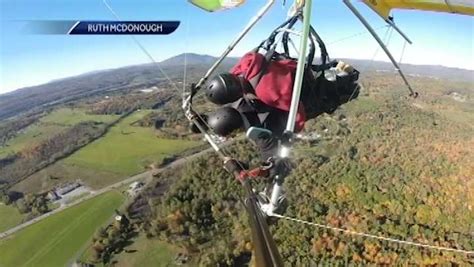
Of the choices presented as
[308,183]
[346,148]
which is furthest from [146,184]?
[346,148]

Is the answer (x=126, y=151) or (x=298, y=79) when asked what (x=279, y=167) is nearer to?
(x=298, y=79)

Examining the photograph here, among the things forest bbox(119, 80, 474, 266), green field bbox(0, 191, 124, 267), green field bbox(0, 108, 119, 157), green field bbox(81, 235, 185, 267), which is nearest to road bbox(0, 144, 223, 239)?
green field bbox(0, 191, 124, 267)

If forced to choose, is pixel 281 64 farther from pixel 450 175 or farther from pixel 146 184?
pixel 450 175

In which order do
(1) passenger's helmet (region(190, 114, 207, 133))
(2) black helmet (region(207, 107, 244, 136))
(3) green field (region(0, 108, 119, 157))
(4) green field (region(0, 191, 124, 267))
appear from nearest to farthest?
(2) black helmet (region(207, 107, 244, 136)) < (1) passenger's helmet (region(190, 114, 207, 133)) < (4) green field (region(0, 191, 124, 267)) < (3) green field (region(0, 108, 119, 157))

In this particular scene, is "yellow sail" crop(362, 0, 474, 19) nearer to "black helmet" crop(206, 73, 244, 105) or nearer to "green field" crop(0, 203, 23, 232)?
"black helmet" crop(206, 73, 244, 105)

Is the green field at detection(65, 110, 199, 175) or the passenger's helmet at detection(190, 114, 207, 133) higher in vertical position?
the passenger's helmet at detection(190, 114, 207, 133)

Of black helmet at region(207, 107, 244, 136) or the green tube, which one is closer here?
the green tube

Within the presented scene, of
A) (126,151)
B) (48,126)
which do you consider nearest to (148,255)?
(126,151)
